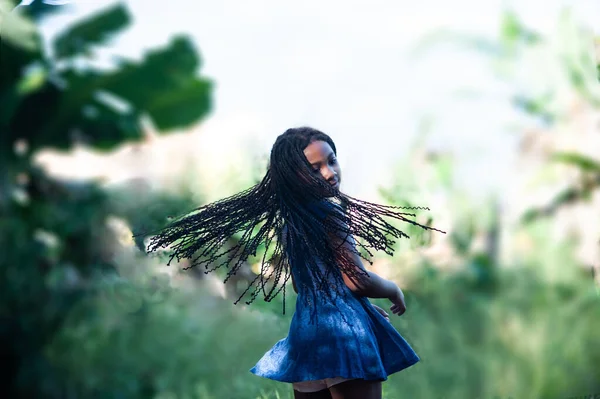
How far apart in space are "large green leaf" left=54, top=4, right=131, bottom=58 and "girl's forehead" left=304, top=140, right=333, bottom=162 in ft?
14.9

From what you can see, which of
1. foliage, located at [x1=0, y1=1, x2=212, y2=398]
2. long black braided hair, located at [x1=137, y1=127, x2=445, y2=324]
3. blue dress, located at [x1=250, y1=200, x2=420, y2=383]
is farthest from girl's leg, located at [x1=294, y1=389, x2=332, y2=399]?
foliage, located at [x1=0, y1=1, x2=212, y2=398]

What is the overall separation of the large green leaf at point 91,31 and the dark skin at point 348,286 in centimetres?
457

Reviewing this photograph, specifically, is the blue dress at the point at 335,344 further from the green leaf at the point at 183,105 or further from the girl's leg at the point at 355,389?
the green leaf at the point at 183,105

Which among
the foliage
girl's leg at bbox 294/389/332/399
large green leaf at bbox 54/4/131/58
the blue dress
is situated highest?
large green leaf at bbox 54/4/131/58

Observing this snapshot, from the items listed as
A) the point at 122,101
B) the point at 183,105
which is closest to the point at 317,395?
the point at 183,105

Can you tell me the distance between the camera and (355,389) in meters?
2.11

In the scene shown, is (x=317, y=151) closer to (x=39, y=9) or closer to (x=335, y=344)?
(x=335, y=344)

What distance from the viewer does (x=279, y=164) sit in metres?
2.23

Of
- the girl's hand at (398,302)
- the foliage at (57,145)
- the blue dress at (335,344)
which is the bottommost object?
the blue dress at (335,344)

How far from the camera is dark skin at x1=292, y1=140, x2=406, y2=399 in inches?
83.2

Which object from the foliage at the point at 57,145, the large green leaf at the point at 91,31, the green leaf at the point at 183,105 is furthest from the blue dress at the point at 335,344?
the large green leaf at the point at 91,31

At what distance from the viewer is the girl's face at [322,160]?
2.23 meters

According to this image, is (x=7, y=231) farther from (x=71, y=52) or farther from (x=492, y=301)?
(x=492, y=301)

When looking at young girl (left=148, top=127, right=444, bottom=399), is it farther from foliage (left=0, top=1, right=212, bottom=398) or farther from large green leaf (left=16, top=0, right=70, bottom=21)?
large green leaf (left=16, top=0, right=70, bottom=21)
